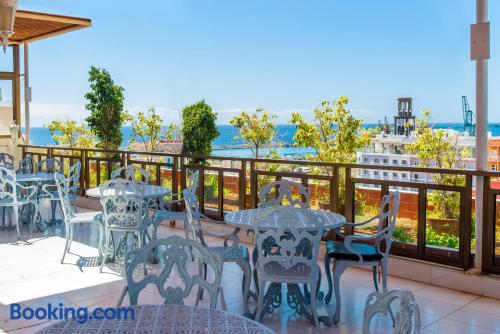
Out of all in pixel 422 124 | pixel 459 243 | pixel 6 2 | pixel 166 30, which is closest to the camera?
pixel 459 243

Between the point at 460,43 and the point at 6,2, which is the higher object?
the point at 460,43

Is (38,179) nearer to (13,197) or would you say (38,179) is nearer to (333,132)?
(13,197)

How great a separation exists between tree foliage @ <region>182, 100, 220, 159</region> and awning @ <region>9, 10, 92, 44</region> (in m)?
3.25

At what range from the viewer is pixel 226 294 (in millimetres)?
4004

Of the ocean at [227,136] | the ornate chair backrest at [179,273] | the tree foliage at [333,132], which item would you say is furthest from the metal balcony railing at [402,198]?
the ocean at [227,136]

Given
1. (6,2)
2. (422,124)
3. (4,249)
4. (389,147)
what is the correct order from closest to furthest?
(6,2) → (4,249) → (422,124) → (389,147)

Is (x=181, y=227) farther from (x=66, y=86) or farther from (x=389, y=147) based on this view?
(x=66, y=86)

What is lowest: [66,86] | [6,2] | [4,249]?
[4,249]

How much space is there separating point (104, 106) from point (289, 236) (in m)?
7.92

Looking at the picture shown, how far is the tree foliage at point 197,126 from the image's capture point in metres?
11.0

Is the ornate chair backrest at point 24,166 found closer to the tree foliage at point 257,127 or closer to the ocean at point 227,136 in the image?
the tree foliage at point 257,127

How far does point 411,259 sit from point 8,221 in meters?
5.41

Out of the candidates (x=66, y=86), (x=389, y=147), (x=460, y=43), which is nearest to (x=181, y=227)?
(x=389, y=147)

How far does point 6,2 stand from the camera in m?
4.83
